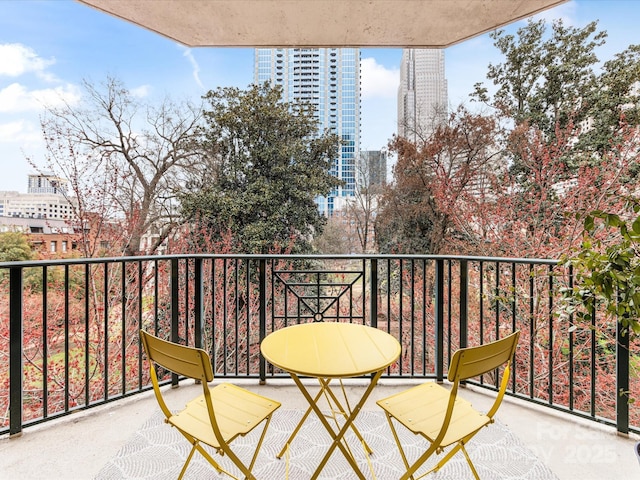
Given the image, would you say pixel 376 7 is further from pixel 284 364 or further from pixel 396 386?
pixel 396 386

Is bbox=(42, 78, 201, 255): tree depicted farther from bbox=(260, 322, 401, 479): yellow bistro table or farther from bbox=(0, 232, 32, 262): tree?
bbox=(260, 322, 401, 479): yellow bistro table

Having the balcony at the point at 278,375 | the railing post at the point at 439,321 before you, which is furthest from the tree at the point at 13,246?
the railing post at the point at 439,321

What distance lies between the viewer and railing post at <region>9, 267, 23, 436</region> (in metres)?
1.95

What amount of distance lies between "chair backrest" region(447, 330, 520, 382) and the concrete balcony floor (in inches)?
38.5

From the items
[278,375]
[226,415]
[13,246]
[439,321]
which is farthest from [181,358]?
[13,246]

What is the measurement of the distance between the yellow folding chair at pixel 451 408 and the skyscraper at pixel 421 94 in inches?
308

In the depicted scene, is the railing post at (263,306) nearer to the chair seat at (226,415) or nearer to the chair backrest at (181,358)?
the chair seat at (226,415)

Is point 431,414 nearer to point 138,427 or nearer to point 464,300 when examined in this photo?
point 464,300

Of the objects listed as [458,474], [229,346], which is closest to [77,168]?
[229,346]

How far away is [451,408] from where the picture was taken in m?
1.17

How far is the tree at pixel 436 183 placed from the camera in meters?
7.40

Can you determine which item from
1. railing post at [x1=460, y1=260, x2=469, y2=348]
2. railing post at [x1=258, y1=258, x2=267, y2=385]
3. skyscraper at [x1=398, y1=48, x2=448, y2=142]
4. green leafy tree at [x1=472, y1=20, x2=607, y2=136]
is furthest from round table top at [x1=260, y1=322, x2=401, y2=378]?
skyscraper at [x1=398, y1=48, x2=448, y2=142]

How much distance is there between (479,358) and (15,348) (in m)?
2.65

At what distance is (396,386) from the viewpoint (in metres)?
2.62
